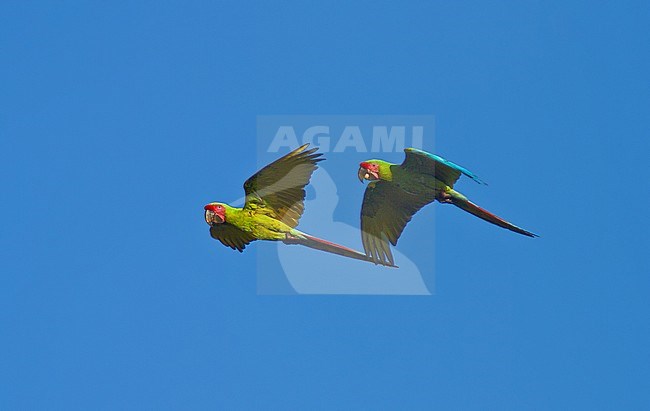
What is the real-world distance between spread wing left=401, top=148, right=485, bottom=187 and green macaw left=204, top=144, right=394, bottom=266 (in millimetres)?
1500

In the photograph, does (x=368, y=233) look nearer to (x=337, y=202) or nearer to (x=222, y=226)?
(x=337, y=202)

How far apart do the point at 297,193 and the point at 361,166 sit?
120 cm

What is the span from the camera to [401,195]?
20109 millimetres

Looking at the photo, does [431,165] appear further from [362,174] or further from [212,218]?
[212,218]

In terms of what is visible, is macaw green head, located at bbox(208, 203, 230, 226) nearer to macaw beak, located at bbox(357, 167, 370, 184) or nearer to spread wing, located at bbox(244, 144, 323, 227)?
spread wing, located at bbox(244, 144, 323, 227)

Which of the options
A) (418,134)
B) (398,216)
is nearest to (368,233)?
(398,216)

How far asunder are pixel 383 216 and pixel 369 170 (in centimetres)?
106

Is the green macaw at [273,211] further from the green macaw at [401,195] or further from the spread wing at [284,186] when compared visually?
the green macaw at [401,195]

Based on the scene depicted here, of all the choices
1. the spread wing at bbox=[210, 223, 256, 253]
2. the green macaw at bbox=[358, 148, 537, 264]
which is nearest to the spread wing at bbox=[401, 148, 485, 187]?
the green macaw at bbox=[358, 148, 537, 264]

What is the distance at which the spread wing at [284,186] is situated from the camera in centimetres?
1859

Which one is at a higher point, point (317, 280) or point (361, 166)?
point (361, 166)

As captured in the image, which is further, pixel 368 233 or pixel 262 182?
pixel 368 233

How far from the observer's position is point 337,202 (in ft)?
65.5

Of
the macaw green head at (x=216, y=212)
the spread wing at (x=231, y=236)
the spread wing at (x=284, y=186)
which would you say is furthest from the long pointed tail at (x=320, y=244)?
the macaw green head at (x=216, y=212)
